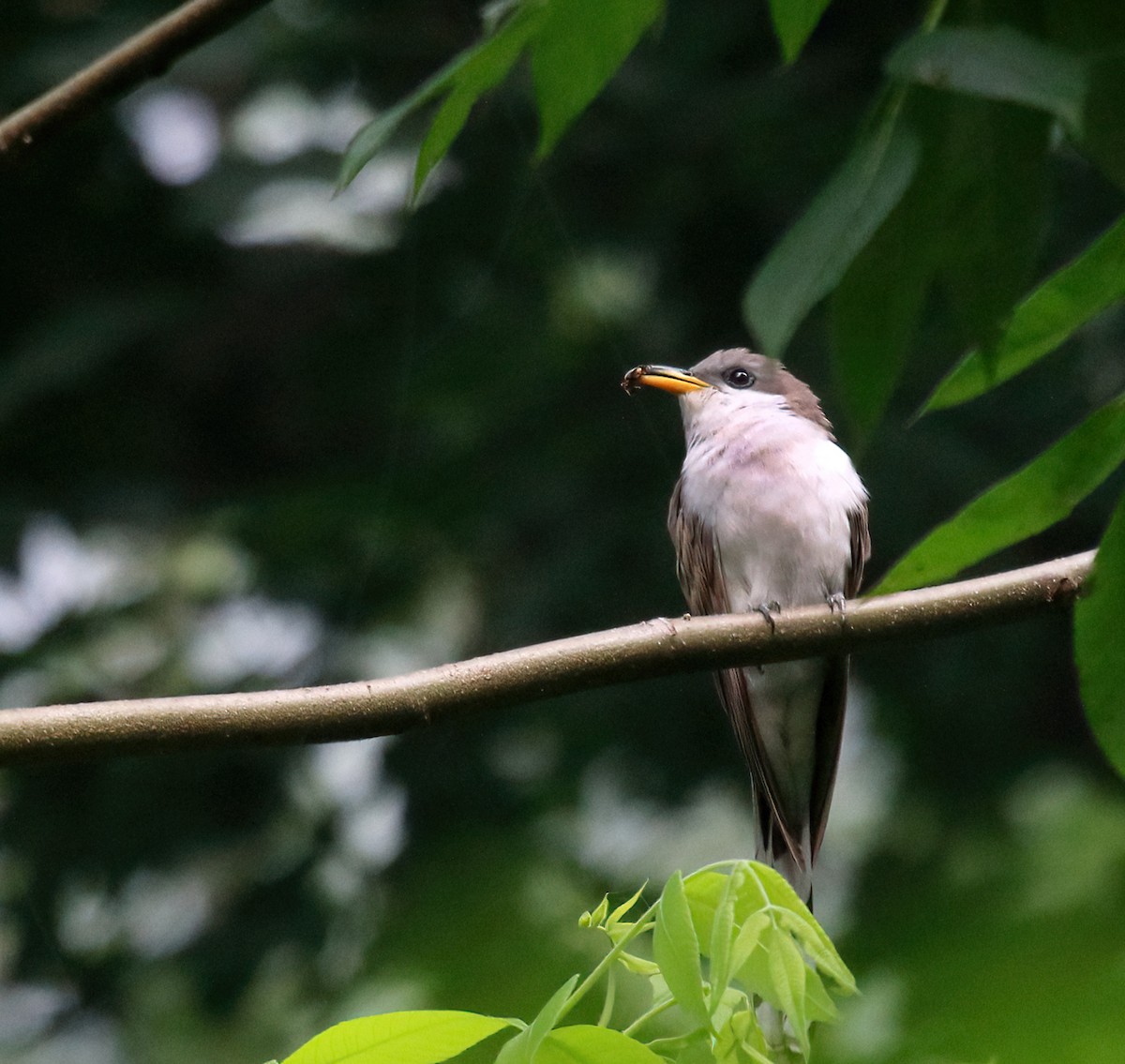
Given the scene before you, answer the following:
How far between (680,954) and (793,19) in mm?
640

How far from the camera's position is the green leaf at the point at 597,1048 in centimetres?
97

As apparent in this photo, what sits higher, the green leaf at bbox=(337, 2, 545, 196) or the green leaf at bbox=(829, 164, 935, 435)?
the green leaf at bbox=(337, 2, 545, 196)

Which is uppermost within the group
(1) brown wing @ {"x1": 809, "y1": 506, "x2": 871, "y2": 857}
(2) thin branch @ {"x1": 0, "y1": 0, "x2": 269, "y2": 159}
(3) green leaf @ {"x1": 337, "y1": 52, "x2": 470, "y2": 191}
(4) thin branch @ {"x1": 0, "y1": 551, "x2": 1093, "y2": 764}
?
(2) thin branch @ {"x1": 0, "y1": 0, "x2": 269, "y2": 159}

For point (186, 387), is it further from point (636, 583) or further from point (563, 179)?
point (636, 583)

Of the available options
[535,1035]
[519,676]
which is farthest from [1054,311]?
[519,676]

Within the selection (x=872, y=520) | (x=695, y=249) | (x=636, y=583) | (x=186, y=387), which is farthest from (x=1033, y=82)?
(x=186, y=387)

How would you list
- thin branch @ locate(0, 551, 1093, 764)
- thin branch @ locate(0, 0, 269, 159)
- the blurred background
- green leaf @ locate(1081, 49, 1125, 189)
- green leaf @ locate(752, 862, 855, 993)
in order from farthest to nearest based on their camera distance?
the blurred background → thin branch @ locate(0, 0, 269, 159) → thin branch @ locate(0, 551, 1093, 764) → green leaf @ locate(752, 862, 855, 993) → green leaf @ locate(1081, 49, 1125, 189)

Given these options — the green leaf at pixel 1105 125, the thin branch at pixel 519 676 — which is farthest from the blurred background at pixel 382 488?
the green leaf at pixel 1105 125

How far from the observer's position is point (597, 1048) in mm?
974

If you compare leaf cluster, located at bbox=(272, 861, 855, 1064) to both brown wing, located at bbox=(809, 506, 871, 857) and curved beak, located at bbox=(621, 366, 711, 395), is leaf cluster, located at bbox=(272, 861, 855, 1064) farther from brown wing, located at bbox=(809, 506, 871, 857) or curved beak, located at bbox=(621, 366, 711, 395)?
brown wing, located at bbox=(809, 506, 871, 857)

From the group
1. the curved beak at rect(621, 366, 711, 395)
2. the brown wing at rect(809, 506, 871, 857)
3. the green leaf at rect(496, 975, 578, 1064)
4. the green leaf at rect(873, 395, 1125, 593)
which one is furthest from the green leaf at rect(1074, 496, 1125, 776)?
the brown wing at rect(809, 506, 871, 857)

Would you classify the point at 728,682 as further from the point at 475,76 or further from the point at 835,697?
the point at 475,76

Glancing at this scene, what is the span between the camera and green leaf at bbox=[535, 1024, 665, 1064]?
97cm

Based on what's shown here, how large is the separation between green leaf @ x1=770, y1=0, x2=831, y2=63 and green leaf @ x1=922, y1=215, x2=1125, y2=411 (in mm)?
234
